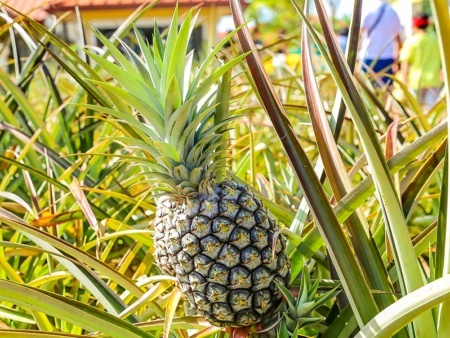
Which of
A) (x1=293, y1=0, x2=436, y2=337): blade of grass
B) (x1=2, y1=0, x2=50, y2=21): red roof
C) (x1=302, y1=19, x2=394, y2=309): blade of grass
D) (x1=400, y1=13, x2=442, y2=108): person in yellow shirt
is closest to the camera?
(x1=293, y1=0, x2=436, y2=337): blade of grass

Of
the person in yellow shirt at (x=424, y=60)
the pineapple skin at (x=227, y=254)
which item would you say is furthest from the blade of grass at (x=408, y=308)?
the person in yellow shirt at (x=424, y=60)

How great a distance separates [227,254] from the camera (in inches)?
32.0

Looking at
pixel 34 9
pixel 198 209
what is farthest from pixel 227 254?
pixel 34 9

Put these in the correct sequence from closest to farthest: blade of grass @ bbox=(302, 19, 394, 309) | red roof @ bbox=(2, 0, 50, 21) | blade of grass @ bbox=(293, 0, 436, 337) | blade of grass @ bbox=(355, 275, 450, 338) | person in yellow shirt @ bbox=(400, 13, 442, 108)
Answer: blade of grass @ bbox=(355, 275, 450, 338) < blade of grass @ bbox=(293, 0, 436, 337) < blade of grass @ bbox=(302, 19, 394, 309) < red roof @ bbox=(2, 0, 50, 21) < person in yellow shirt @ bbox=(400, 13, 442, 108)

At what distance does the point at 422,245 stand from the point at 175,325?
1.23 ft

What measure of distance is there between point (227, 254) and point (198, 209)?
2.8 inches

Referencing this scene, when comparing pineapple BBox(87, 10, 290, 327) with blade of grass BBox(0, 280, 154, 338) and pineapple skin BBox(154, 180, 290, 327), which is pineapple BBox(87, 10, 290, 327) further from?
blade of grass BBox(0, 280, 154, 338)

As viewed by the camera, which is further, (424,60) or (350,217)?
(424,60)

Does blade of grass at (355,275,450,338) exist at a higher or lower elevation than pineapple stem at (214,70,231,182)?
lower

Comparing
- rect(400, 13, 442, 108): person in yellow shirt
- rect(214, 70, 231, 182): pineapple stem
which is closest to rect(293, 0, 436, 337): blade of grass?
rect(214, 70, 231, 182): pineapple stem

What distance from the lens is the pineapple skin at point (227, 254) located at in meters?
0.82

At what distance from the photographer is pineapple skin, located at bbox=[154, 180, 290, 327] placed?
0.82m

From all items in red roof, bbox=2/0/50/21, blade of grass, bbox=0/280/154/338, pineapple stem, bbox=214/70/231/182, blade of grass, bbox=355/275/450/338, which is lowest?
blade of grass, bbox=355/275/450/338

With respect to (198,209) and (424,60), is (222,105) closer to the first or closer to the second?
(198,209)
